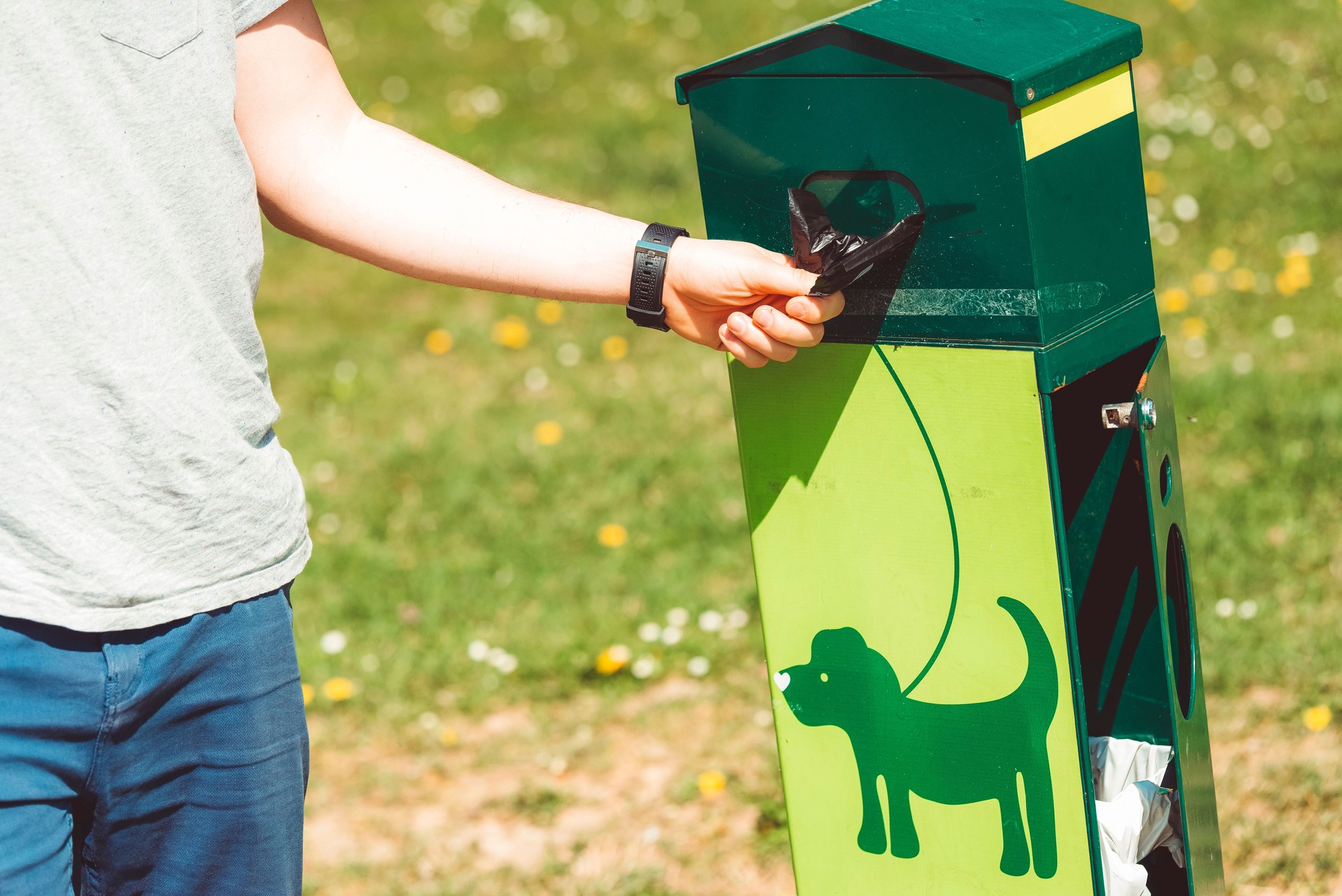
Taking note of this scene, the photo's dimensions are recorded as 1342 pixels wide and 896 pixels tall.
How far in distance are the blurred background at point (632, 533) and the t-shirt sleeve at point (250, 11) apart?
1775 mm

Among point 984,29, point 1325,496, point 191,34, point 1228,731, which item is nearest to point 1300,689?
point 1228,731

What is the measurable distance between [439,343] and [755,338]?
3.47 metres

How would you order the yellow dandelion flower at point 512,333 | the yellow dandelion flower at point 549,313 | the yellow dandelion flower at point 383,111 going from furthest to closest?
1. the yellow dandelion flower at point 383,111
2. the yellow dandelion flower at point 549,313
3. the yellow dandelion flower at point 512,333

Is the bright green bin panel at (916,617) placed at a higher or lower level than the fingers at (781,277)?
lower

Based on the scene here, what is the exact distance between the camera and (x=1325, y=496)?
3469 millimetres

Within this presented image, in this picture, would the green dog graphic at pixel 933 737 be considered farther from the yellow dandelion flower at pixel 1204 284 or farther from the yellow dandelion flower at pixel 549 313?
the yellow dandelion flower at pixel 549 313

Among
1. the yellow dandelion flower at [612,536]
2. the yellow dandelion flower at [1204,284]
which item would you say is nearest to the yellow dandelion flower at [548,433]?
the yellow dandelion flower at [612,536]

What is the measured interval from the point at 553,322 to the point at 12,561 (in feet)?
12.4

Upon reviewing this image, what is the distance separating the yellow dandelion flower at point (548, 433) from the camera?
4281 millimetres

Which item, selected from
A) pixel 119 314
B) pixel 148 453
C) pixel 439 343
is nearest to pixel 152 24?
pixel 119 314

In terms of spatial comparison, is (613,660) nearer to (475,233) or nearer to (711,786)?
(711,786)

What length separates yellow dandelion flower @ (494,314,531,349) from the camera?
4.91m

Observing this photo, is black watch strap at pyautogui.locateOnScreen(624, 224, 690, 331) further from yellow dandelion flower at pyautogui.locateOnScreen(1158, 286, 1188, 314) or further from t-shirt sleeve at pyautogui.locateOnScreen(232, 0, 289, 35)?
yellow dandelion flower at pyautogui.locateOnScreen(1158, 286, 1188, 314)

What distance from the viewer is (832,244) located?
157 centimetres
